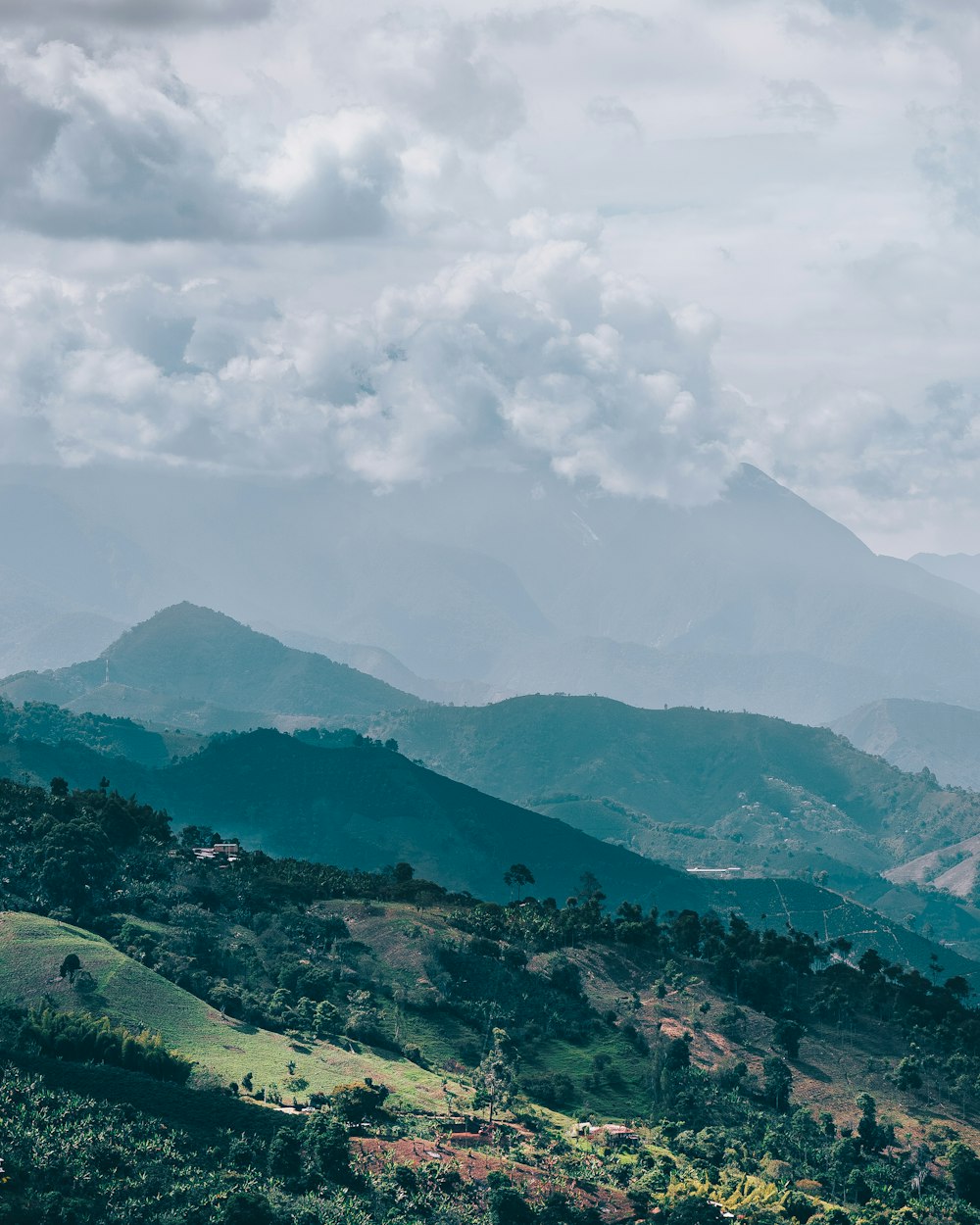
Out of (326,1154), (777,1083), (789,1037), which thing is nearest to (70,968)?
(326,1154)

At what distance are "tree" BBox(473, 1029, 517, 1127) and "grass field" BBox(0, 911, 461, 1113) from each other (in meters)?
4.02

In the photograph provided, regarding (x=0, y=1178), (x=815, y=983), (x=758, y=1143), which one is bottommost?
(x=0, y=1178)

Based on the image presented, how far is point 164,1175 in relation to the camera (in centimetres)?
11912

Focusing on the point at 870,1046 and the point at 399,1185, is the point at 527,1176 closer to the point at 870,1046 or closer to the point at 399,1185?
the point at 399,1185

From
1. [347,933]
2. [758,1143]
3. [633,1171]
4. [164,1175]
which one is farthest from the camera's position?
[347,933]

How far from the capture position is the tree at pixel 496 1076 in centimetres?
15160

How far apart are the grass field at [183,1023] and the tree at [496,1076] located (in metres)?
4.02

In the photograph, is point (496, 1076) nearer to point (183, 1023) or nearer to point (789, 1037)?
point (183, 1023)

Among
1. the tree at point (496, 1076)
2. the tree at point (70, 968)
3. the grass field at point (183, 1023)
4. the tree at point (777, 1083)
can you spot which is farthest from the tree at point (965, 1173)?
the tree at point (70, 968)

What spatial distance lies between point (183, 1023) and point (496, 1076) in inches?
1167

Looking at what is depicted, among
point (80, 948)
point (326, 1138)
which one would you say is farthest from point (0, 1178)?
point (80, 948)

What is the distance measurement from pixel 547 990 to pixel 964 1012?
50.4 metres

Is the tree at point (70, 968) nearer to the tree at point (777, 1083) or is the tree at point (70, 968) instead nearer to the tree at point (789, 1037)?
the tree at point (777, 1083)

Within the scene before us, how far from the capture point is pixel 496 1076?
528ft
